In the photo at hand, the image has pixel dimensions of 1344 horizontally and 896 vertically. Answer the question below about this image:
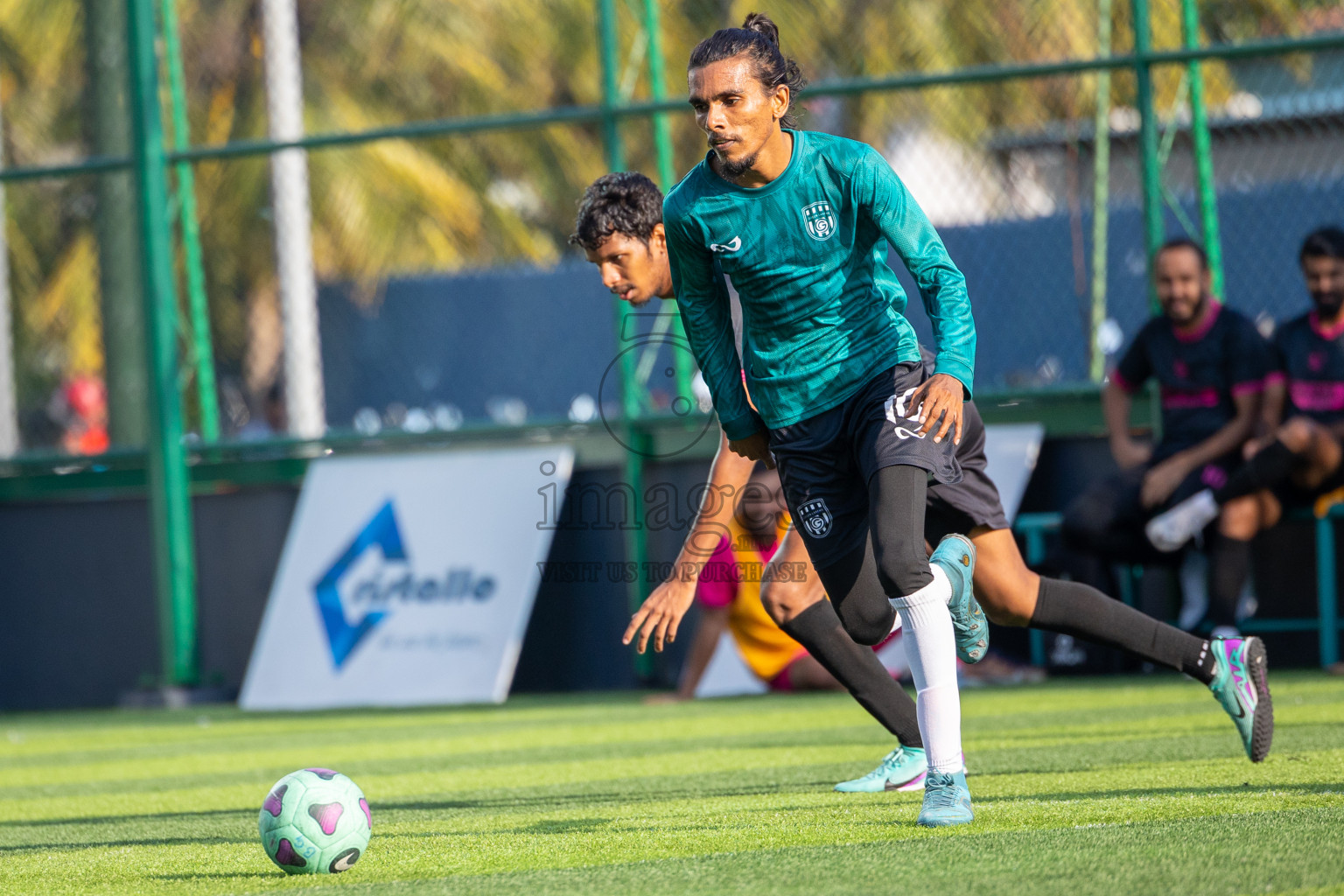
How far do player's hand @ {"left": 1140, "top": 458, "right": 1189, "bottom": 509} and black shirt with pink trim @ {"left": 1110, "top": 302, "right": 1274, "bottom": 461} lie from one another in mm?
196

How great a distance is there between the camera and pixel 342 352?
38.0 ft

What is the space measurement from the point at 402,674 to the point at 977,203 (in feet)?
13.8

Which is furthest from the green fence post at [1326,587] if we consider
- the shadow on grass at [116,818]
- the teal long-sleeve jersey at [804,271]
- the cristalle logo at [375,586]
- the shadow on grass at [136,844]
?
the shadow on grass at [136,844]

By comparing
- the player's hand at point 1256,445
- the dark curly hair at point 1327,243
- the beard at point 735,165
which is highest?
the beard at point 735,165

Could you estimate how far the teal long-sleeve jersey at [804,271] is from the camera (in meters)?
4.32

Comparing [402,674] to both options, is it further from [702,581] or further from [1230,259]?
[1230,259]

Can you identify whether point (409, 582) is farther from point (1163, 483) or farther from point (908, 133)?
point (908, 133)

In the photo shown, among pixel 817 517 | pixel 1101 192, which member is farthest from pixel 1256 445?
pixel 817 517

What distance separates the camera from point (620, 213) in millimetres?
5410

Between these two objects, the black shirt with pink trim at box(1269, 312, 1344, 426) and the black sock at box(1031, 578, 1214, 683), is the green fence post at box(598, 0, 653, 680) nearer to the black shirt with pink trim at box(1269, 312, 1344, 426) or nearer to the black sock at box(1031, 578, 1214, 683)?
the black shirt with pink trim at box(1269, 312, 1344, 426)

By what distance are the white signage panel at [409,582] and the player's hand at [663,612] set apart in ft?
17.7

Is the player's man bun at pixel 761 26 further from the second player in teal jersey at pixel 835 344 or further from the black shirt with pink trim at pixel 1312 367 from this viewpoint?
the black shirt with pink trim at pixel 1312 367

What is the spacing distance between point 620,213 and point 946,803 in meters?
2.17

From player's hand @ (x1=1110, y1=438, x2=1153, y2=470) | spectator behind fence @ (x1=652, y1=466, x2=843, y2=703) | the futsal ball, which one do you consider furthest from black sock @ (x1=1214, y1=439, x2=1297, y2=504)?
the futsal ball
